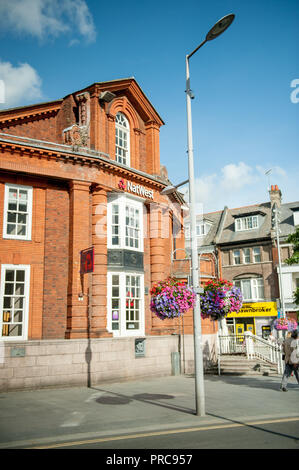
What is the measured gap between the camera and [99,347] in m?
14.9

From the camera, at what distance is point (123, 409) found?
991cm

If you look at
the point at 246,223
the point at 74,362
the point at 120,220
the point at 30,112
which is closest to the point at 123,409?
the point at 74,362

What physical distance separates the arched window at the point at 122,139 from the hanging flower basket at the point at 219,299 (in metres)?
8.76

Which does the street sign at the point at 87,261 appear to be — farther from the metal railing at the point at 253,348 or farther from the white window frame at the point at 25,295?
the metal railing at the point at 253,348

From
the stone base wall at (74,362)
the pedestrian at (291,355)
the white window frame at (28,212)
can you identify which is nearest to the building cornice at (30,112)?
the white window frame at (28,212)

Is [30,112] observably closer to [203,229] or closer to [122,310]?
[122,310]

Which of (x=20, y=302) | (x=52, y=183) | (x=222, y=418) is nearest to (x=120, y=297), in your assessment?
(x=20, y=302)

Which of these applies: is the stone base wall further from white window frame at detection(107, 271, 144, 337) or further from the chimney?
the chimney

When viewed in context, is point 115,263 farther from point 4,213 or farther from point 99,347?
point 4,213

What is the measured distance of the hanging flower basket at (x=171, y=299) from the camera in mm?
11484

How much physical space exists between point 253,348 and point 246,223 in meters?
21.9

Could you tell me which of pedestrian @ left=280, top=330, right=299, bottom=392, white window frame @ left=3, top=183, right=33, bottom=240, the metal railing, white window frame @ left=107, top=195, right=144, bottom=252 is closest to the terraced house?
the metal railing

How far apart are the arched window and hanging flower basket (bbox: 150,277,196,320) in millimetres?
8662

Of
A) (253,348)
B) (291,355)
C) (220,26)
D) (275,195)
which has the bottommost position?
(253,348)
